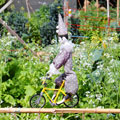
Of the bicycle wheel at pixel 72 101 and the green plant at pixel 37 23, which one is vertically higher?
the green plant at pixel 37 23

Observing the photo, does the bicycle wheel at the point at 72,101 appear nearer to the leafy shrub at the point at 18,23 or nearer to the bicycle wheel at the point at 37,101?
the bicycle wheel at the point at 37,101

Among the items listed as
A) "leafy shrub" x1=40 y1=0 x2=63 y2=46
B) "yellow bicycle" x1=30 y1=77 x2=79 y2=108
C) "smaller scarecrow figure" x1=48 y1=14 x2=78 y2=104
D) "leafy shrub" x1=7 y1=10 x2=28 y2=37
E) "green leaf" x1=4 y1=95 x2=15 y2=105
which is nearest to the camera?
"smaller scarecrow figure" x1=48 y1=14 x2=78 y2=104

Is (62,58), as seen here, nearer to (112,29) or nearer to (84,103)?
(84,103)

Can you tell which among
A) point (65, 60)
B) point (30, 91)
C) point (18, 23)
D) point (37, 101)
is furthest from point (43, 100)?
point (18, 23)

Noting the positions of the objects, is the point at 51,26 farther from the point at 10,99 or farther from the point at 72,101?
the point at 72,101

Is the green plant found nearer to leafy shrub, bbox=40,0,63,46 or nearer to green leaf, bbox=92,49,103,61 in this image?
leafy shrub, bbox=40,0,63,46

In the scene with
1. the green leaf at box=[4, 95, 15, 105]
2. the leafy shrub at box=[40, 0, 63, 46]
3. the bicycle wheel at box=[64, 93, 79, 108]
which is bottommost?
the green leaf at box=[4, 95, 15, 105]

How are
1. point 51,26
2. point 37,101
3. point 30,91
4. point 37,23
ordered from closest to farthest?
point 37,101 → point 30,91 → point 51,26 → point 37,23

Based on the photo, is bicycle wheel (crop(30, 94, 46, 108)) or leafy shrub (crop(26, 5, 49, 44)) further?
leafy shrub (crop(26, 5, 49, 44))

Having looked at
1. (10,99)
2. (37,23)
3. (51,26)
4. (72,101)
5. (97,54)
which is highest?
(37,23)

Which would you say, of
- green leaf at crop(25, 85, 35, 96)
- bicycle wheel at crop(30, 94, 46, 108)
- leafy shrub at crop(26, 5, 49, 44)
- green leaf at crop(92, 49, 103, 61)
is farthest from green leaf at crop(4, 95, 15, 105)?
leafy shrub at crop(26, 5, 49, 44)

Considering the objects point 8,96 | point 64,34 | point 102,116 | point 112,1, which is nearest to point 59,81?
point 64,34

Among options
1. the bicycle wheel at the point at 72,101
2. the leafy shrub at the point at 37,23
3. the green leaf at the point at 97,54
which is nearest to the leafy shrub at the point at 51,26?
the leafy shrub at the point at 37,23

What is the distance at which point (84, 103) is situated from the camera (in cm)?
330
